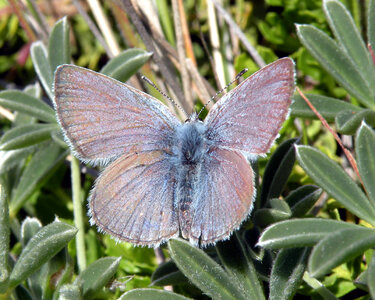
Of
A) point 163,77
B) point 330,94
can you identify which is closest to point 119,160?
point 163,77

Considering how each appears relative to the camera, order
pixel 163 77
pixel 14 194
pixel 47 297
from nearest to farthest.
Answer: pixel 47 297 < pixel 14 194 < pixel 163 77

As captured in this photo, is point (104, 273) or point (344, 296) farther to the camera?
point (344, 296)

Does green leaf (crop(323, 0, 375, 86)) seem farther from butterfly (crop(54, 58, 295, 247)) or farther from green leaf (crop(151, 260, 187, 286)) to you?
green leaf (crop(151, 260, 187, 286))

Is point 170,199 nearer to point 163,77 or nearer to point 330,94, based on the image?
point 163,77

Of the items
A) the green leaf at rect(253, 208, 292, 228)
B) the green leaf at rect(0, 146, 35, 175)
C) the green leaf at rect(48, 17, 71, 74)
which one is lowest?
the green leaf at rect(253, 208, 292, 228)

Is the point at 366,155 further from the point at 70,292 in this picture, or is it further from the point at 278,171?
the point at 70,292

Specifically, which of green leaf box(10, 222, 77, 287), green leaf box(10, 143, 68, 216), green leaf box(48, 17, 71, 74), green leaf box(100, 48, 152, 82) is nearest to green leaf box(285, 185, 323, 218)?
green leaf box(10, 222, 77, 287)

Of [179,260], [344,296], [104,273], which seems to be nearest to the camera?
[179,260]

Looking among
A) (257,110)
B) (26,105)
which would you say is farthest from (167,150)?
(26,105)
